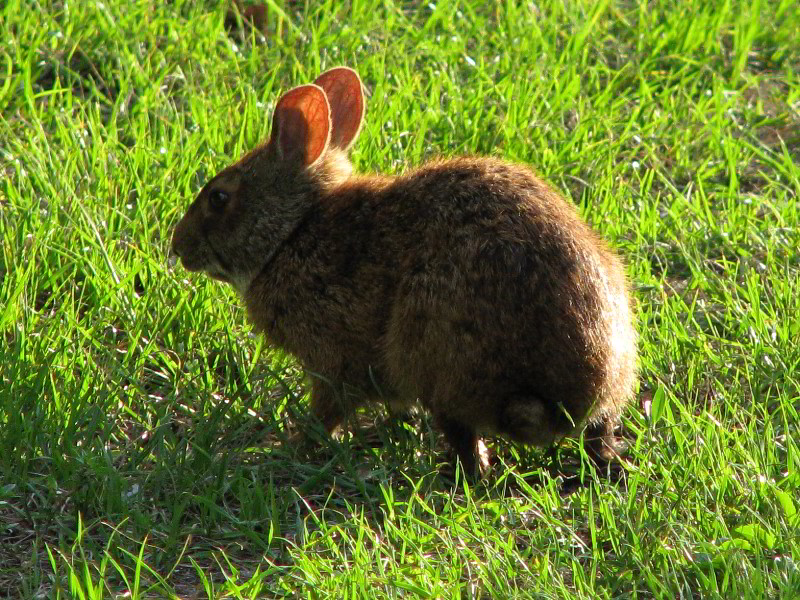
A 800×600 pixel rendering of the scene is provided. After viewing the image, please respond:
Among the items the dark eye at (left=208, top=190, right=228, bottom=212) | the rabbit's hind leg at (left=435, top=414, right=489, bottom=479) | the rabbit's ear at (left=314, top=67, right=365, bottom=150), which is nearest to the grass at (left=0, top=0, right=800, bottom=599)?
the rabbit's hind leg at (left=435, top=414, right=489, bottom=479)

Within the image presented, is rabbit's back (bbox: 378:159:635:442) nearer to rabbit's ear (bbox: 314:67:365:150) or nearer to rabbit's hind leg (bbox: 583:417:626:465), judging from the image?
rabbit's hind leg (bbox: 583:417:626:465)

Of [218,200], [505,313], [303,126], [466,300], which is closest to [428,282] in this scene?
[466,300]

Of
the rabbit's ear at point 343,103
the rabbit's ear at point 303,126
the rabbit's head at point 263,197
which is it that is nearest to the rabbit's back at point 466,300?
the rabbit's head at point 263,197

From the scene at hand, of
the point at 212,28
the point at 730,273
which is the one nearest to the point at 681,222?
the point at 730,273

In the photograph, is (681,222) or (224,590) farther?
(681,222)

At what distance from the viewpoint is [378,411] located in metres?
4.85

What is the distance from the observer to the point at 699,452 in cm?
425

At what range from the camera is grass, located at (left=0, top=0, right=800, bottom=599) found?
398 cm

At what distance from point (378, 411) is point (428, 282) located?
0.70 metres

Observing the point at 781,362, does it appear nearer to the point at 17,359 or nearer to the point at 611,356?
the point at 611,356

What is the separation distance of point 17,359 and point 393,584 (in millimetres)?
1717

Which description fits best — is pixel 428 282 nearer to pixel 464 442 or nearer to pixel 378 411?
pixel 464 442

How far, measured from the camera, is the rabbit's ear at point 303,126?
191 inches

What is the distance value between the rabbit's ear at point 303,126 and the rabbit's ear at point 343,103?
0.91ft
